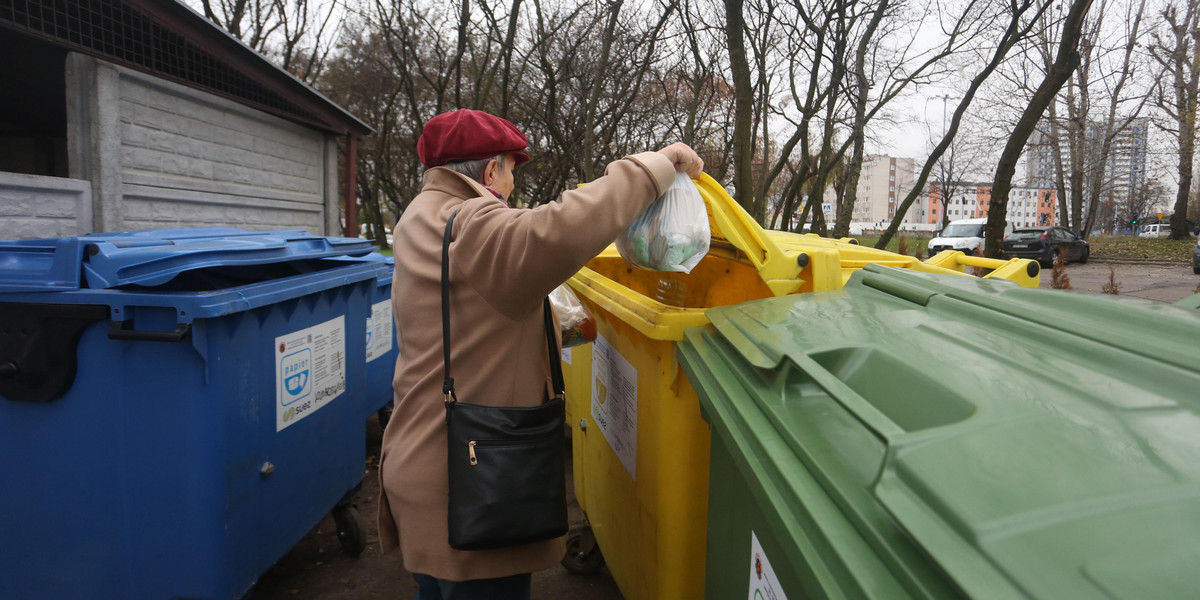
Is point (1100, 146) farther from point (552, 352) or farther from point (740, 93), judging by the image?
point (552, 352)

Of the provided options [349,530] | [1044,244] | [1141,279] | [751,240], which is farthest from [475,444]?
[1044,244]

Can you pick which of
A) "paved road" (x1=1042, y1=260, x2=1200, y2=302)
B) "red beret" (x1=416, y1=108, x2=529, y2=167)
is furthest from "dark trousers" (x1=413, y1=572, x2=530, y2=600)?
"paved road" (x1=1042, y1=260, x2=1200, y2=302)

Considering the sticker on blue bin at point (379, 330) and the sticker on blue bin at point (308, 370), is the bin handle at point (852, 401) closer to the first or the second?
the sticker on blue bin at point (308, 370)

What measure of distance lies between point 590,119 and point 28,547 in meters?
9.37

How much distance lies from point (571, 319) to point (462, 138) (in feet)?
1.96

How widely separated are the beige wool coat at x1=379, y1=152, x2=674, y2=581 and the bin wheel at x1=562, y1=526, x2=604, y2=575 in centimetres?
127

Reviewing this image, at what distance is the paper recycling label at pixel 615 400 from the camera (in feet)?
6.48

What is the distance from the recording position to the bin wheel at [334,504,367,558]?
2.97 m

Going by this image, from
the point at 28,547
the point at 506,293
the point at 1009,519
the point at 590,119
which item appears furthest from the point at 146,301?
the point at 590,119

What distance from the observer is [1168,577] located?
63 centimetres

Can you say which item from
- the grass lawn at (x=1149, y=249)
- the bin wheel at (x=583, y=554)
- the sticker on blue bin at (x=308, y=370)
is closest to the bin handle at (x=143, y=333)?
the sticker on blue bin at (x=308, y=370)

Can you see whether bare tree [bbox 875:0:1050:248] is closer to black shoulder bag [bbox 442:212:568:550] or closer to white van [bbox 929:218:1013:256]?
black shoulder bag [bbox 442:212:568:550]

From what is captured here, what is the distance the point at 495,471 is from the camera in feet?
4.52

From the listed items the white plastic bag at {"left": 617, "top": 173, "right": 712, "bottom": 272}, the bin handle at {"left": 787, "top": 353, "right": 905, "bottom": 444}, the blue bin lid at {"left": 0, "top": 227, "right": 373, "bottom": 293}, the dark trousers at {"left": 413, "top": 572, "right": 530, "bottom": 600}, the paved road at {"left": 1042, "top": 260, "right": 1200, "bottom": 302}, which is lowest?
the dark trousers at {"left": 413, "top": 572, "right": 530, "bottom": 600}
